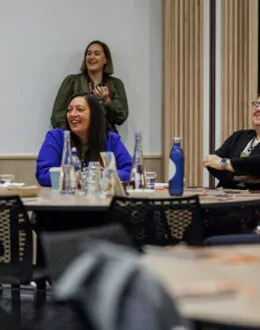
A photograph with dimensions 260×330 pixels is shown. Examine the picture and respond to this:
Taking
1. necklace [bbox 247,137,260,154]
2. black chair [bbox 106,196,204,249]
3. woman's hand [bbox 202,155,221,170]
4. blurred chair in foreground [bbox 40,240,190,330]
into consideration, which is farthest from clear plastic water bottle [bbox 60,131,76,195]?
blurred chair in foreground [bbox 40,240,190,330]

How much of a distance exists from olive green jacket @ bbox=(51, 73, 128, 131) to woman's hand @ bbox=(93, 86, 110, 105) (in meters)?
0.08

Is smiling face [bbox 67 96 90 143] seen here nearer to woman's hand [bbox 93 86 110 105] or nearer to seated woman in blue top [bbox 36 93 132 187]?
seated woman in blue top [bbox 36 93 132 187]

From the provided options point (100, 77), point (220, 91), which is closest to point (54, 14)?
point (100, 77)

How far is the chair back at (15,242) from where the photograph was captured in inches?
121

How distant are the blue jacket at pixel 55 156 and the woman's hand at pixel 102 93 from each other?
198cm

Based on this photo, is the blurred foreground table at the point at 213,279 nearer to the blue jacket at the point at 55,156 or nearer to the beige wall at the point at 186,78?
the blue jacket at the point at 55,156

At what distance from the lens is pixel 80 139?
175 inches

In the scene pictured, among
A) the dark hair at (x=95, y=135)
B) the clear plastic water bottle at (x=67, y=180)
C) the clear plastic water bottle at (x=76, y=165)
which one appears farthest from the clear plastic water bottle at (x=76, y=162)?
the dark hair at (x=95, y=135)

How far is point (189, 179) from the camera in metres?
6.84

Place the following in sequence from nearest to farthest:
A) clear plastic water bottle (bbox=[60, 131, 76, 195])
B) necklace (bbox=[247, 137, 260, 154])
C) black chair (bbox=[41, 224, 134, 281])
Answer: black chair (bbox=[41, 224, 134, 281])
clear plastic water bottle (bbox=[60, 131, 76, 195])
necklace (bbox=[247, 137, 260, 154])

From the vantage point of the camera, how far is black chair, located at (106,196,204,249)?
10.0 ft

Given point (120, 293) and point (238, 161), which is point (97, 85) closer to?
point (238, 161)

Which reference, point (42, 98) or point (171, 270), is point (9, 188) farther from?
point (42, 98)

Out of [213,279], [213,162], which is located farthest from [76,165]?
[213,279]
